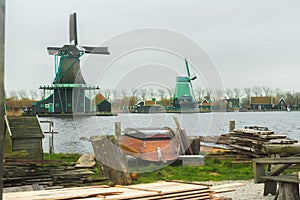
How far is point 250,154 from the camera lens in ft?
56.3

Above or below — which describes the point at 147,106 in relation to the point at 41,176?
above

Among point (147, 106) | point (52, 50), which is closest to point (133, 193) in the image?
point (147, 106)

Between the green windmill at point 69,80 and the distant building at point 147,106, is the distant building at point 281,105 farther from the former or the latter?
the distant building at point 147,106

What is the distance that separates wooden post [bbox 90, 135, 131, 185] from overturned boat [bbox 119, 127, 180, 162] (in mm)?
3598

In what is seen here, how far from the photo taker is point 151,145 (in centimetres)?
1595

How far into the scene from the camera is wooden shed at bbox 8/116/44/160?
17344 millimetres

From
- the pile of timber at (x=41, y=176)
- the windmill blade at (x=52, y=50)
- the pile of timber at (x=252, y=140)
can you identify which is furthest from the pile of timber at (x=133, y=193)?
the windmill blade at (x=52, y=50)

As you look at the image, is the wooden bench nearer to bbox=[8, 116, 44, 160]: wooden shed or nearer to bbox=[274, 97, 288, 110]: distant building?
bbox=[8, 116, 44, 160]: wooden shed

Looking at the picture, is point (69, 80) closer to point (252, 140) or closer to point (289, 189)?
point (252, 140)

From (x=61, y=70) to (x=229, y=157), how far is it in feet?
148

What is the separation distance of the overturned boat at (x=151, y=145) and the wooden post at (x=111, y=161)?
3.60m

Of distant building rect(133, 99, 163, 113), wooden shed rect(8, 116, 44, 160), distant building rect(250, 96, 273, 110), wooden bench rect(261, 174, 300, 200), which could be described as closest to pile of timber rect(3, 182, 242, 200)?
wooden bench rect(261, 174, 300, 200)

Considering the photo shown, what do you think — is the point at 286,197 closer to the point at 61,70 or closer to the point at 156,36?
the point at 156,36

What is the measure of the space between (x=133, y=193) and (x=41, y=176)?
5.08 meters
